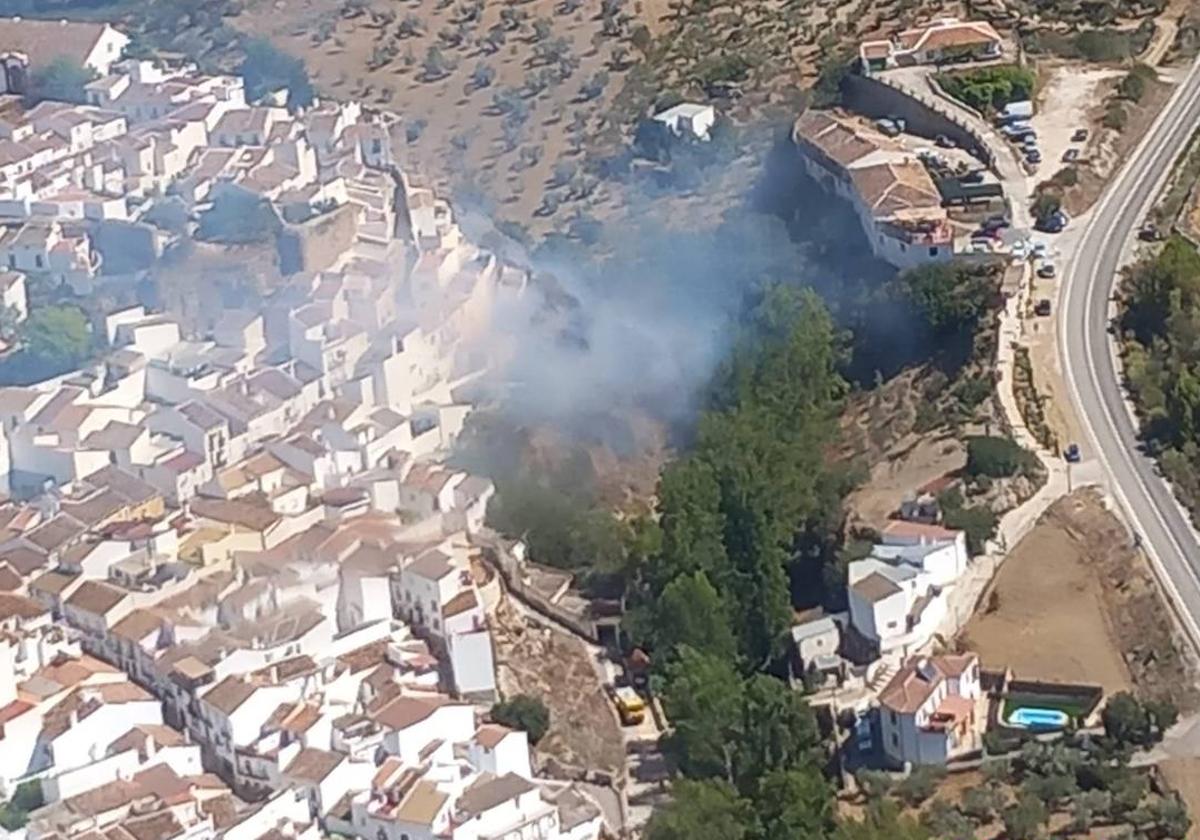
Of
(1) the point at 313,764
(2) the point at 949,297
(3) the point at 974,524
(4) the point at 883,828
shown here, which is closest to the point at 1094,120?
(2) the point at 949,297

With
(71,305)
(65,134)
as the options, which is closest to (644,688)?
(71,305)

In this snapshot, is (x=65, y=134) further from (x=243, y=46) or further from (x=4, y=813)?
(x=4, y=813)

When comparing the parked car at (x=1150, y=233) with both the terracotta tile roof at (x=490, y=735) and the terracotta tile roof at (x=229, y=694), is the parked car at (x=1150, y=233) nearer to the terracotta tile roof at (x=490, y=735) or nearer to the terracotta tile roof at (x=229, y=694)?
the terracotta tile roof at (x=490, y=735)

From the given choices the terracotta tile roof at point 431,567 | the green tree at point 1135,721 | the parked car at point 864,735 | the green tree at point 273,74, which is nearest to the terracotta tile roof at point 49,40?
the green tree at point 273,74

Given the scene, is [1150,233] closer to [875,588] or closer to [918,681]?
[875,588]

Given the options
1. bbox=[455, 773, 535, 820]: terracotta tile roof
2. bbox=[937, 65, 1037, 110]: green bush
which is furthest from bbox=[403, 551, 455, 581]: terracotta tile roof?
bbox=[937, 65, 1037, 110]: green bush
